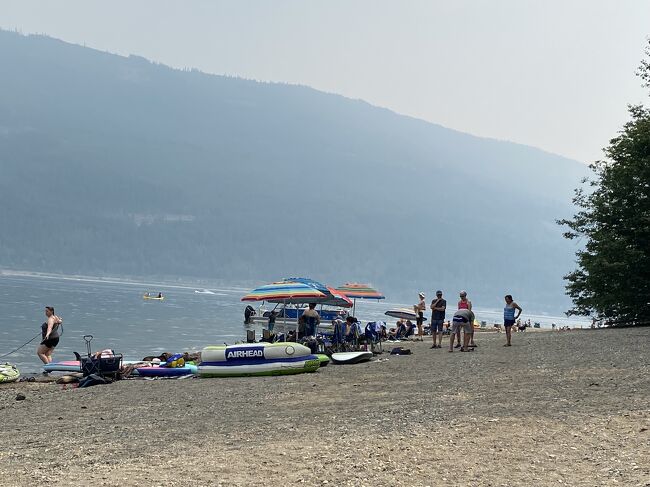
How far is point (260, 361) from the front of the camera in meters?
21.0

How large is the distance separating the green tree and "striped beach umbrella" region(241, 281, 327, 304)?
1260 cm

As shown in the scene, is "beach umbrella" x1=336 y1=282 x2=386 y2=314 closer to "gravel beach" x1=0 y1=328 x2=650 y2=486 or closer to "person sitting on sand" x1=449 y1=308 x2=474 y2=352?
"person sitting on sand" x1=449 y1=308 x2=474 y2=352

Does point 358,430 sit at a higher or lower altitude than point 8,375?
higher

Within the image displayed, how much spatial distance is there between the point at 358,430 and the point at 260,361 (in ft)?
32.5

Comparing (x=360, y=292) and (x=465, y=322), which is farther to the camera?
(x=360, y=292)

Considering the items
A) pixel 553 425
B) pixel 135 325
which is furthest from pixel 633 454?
pixel 135 325

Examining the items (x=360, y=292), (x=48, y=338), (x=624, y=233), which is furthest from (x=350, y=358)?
(x=360, y=292)

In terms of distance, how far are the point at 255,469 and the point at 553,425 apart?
4.32 metres

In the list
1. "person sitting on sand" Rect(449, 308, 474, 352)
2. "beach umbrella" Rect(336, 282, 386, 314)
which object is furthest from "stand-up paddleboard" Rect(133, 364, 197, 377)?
"beach umbrella" Rect(336, 282, 386, 314)

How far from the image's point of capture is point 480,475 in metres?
8.85

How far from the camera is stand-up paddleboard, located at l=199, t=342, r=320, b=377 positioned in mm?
20719

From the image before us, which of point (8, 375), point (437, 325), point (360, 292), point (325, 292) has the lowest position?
point (8, 375)

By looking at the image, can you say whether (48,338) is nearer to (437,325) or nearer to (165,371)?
(165,371)

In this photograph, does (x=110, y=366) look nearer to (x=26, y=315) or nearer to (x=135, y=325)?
(x=135, y=325)
